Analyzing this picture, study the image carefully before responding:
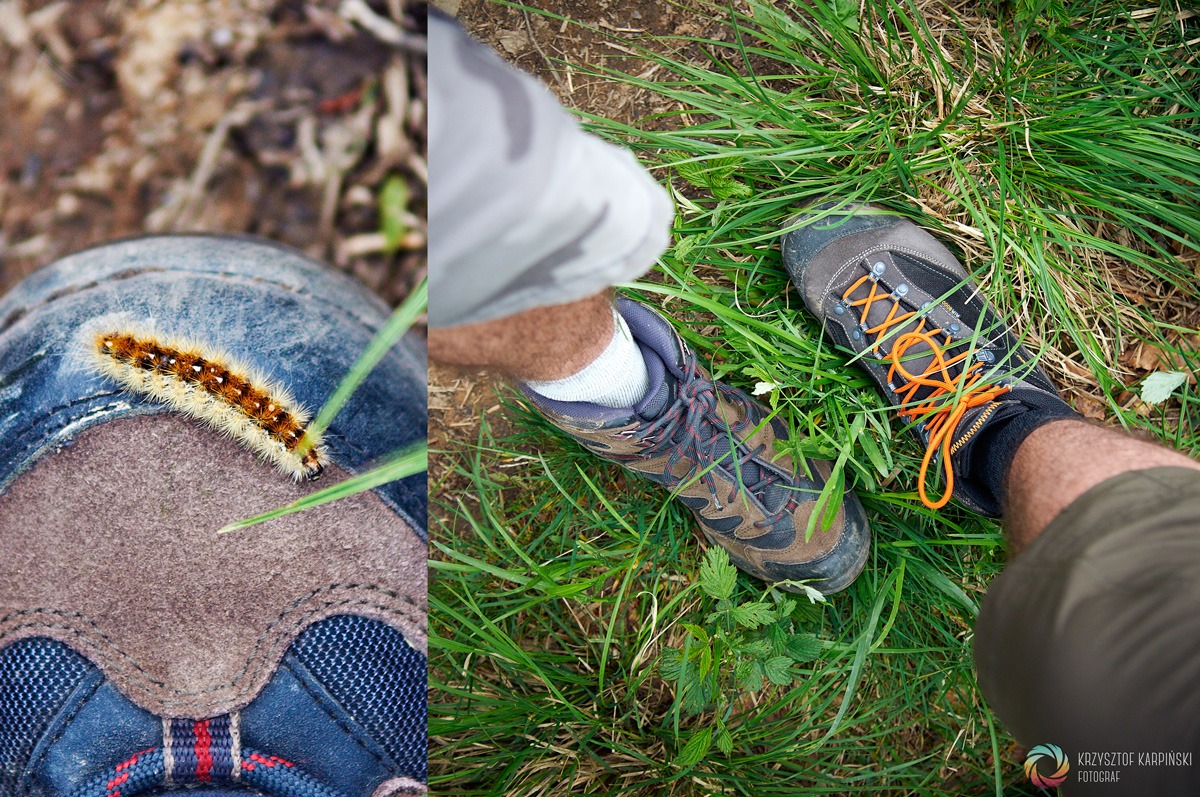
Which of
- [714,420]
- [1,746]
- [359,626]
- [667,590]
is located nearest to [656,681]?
[667,590]

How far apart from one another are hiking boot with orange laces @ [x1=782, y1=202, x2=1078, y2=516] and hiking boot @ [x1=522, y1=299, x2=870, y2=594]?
0.83ft

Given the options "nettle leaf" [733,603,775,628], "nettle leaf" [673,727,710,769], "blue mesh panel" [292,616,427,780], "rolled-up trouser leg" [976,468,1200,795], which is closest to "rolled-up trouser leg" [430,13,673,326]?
"blue mesh panel" [292,616,427,780]

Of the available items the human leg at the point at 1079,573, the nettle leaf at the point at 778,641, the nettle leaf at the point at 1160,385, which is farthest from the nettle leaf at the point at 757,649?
the nettle leaf at the point at 1160,385

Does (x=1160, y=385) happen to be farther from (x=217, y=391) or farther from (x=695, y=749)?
(x=217, y=391)

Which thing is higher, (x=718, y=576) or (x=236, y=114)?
(x=236, y=114)

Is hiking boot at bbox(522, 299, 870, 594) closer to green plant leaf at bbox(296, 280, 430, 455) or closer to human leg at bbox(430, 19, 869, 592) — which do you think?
human leg at bbox(430, 19, 869, 592)

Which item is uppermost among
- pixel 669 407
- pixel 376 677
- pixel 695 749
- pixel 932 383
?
pixel 376 677

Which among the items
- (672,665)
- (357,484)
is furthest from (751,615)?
(357,484)

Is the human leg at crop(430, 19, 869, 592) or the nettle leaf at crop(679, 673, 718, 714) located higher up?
the human leg at crop(430, 19, 869, 592)

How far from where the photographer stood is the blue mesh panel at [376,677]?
0.70m

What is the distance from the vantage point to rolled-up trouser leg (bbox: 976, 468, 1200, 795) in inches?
35.5

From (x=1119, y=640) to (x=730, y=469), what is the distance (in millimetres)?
771

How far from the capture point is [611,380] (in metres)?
1.22

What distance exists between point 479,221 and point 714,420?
39.5 inches
